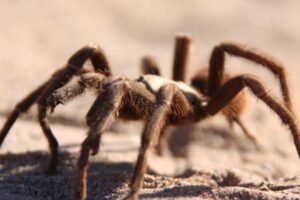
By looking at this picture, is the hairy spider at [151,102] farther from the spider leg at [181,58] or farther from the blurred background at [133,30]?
the blurred background at [133,30]

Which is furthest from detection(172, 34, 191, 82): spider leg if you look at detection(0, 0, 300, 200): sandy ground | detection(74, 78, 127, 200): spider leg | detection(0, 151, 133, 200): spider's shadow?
detection(74, 78, 127, 200): spider leg

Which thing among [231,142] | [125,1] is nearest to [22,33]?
[125,1]

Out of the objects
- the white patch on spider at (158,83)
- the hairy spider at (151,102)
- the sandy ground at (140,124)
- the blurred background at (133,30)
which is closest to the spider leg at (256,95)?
the hairy spider at (151,102)

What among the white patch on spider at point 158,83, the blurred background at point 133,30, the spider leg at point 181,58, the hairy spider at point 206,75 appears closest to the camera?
the white patch on spider at point 158,83

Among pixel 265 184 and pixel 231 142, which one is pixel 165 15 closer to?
pixel 231 142

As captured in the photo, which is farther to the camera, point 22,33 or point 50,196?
point 22,33

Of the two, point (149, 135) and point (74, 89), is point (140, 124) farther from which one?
point (149, 135)
